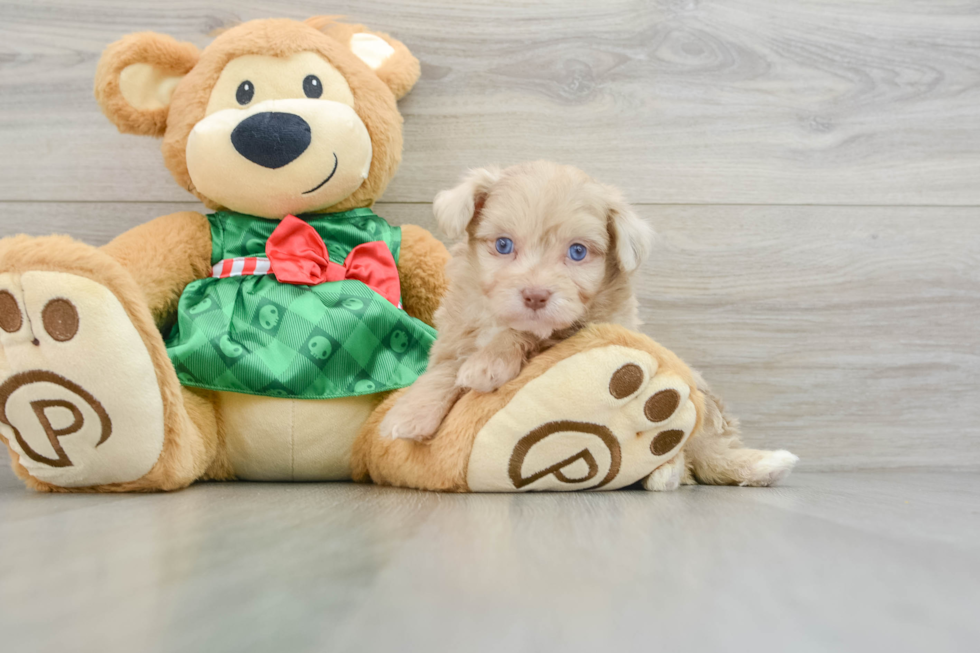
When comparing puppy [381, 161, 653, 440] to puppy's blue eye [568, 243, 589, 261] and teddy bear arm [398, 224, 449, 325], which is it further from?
teddy bear arm [398, 224, 449, 325]

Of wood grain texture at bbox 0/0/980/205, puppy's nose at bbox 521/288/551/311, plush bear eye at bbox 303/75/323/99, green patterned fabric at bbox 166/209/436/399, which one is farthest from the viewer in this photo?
wood grain texture at bbox 0/0/980/205

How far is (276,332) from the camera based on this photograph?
106cm

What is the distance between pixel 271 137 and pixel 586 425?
65 centimetres

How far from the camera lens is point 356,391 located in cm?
106

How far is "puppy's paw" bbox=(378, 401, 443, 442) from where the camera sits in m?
0.91

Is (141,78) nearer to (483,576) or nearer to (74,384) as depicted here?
(74,384)

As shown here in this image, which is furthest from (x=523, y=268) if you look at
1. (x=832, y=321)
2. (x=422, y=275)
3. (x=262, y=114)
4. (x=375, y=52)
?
(x=832, y=321)

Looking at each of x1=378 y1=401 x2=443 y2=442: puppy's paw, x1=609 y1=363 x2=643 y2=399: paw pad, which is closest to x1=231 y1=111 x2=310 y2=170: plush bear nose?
x1=378 y1=401 x2=443 y2=442: puppy's paw

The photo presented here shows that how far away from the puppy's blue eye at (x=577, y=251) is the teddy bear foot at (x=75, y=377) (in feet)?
1.90

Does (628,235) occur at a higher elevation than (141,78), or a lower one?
lower

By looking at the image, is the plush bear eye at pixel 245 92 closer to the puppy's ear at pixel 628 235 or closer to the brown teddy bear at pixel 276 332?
the brown teddy bear at pixel 276 332

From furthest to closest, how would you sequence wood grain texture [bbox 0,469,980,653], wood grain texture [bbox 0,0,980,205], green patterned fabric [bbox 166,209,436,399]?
wood grain texture [bbox 0,0,980,205] → green patterned fabric [bbox 166,209,436,399] → wood grain texture [bbox 0,469,980,653]

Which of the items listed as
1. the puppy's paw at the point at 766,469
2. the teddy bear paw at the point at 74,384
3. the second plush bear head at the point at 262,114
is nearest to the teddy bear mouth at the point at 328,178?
the second plush bear head at the point at 262,114

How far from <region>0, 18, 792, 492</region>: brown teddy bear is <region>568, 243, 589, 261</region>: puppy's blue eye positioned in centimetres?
10
